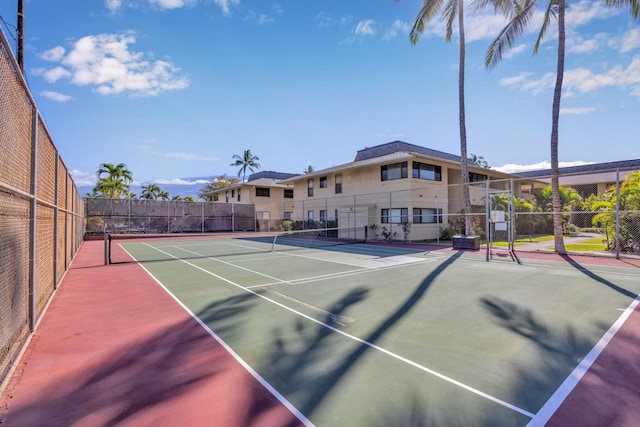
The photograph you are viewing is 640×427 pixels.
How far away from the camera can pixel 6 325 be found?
4.15m

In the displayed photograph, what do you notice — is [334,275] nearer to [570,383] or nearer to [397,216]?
[570,383]

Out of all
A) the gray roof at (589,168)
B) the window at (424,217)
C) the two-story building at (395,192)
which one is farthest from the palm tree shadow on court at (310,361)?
the gray roof at (589,168)

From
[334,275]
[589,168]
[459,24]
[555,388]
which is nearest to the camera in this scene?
[555,388]

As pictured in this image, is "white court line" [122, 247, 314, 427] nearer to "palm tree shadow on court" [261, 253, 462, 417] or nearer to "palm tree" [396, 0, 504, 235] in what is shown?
"palm tree shadow on court" [261, 253, 462, 417]

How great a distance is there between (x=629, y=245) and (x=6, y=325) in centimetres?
2047

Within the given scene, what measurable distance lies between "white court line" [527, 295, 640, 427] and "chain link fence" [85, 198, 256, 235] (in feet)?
103

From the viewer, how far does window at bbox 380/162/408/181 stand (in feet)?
79.4

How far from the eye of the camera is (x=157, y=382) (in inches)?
149

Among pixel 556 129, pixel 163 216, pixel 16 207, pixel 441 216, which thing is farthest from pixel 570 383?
pixel 163 216

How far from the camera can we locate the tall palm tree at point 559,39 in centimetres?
1542

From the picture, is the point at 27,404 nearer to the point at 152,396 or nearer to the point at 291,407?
the point at 152,396

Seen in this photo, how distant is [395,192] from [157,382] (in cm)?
2229

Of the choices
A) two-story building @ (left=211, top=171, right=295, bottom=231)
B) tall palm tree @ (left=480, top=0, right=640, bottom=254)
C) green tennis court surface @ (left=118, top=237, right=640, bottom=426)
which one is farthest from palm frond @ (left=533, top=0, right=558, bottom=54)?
two-story building @ (left=211, top=171, right=295, bottom=231)

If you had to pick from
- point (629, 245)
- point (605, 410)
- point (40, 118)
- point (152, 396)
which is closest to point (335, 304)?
point (152, 396)
